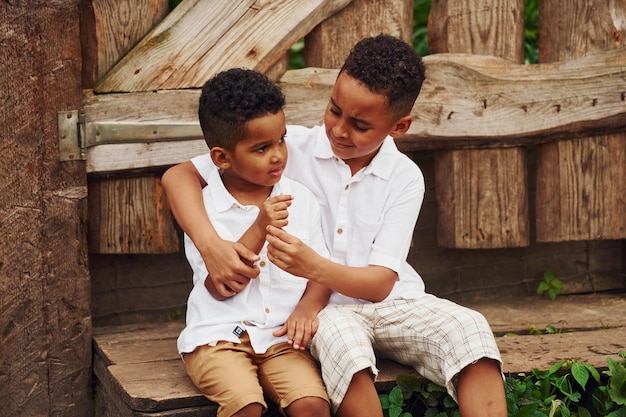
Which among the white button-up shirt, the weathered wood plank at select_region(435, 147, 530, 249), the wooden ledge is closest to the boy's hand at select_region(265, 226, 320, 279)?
the white button-up shirt

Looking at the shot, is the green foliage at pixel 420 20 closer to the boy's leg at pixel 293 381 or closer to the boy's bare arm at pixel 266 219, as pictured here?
the boy's bare arm at pixel 266 219

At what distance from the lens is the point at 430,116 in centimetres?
399

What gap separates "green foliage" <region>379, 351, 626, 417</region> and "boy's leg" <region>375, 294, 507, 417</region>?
0.08 metres

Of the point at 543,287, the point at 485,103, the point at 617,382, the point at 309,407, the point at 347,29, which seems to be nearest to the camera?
the point at 309,407

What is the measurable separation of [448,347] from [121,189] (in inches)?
56.4

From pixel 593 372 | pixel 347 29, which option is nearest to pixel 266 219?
pixel 347 29

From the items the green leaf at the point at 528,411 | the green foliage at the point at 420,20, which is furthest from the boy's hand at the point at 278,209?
the green foliage at the point at 420,20

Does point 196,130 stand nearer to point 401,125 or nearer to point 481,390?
point 401,125

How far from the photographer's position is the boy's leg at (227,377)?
2.93m

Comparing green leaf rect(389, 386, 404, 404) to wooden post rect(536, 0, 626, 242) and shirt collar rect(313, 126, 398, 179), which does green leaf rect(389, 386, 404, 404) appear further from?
wooden post rect(536, 0, 626, 242)

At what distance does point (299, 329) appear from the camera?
3131 mm

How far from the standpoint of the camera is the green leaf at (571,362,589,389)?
3316 millimetres

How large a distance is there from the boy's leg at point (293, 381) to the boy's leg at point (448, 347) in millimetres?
312

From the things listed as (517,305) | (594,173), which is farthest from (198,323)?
(594,173)
